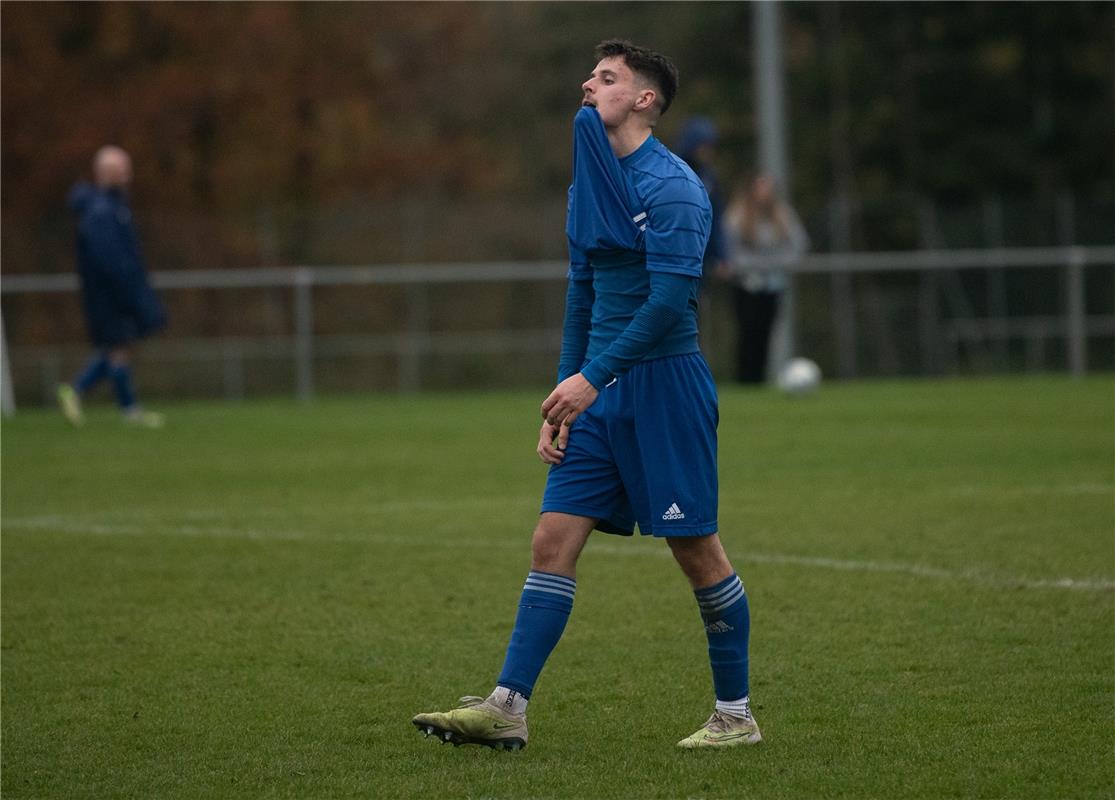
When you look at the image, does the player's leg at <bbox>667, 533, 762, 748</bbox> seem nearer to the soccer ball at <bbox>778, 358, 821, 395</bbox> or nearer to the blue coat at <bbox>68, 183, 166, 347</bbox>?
the blue coat at <bbox>68, 183, 166, 347</bbox>

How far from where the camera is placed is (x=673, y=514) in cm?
485

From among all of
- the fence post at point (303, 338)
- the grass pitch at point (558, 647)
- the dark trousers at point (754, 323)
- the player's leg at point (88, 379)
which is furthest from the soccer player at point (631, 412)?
the fence post at point (303, 338)

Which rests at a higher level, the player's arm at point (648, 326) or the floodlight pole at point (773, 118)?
the floodlight pole at point (773, 118)

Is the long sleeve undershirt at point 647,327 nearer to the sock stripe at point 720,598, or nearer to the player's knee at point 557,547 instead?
the player's knee at point 557,547

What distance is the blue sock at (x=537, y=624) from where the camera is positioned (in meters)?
4.93

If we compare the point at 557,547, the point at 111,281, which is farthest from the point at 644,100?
the point at 111,281

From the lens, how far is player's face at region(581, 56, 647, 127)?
4945mm

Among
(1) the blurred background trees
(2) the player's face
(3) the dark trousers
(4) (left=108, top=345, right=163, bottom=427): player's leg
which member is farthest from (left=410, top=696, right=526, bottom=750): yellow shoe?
(1) the blurred background trees

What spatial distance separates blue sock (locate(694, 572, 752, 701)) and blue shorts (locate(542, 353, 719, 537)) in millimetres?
237

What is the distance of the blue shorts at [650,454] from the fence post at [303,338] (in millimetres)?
17135

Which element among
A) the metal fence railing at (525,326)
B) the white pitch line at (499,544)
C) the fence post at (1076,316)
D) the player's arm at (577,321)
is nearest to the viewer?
the player's arm at (577,321)

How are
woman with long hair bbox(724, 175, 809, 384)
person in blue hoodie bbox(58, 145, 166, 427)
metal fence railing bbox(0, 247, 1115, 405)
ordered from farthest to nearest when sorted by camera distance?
metal fence railing bbox(0, 247, 1115, 405)
woman with long hair bbox(724, 175, 809, 384)
person in blue hoodie bbox(58, 145, 166, 427)

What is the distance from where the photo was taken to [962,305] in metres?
25.2

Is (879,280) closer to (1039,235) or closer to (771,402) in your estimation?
(1039,235)
